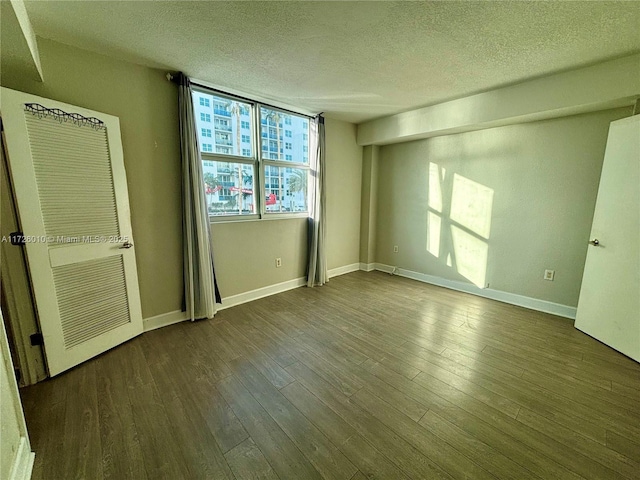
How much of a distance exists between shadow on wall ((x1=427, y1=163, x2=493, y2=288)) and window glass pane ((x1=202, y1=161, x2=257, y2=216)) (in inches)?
108

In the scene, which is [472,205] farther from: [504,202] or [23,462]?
[23,462]

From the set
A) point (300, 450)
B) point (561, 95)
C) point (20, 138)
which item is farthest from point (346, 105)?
point (300, 450)

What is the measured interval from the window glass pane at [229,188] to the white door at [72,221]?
0.84m

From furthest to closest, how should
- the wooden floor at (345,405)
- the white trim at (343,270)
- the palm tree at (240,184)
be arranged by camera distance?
the white trim at (343,270), the palm tree at (240,184), the wooden floor at (345,405)

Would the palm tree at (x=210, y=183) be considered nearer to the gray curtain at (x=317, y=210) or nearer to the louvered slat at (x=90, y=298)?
the louvered slat at (x=90, y=298)

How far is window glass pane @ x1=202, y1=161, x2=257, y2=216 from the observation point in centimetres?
296

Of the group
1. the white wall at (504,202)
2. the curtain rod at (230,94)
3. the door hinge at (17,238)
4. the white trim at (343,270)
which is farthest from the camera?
the white trim at (343,270)

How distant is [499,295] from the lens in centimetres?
339

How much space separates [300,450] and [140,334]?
6.75 feet

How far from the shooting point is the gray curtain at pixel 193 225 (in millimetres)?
2535

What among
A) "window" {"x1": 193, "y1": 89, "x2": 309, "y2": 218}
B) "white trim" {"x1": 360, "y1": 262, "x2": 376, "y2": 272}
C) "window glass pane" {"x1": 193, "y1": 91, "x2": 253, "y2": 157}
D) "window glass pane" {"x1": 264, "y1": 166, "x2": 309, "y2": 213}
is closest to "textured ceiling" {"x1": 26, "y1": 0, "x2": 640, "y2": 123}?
"window glass pane" {"x1": 193, "y1": 91, "x2": 253, "y2": 157}

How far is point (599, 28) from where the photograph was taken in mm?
1780

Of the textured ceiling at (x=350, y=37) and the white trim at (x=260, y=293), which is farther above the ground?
the textured ceiling at (x=350, y=37)

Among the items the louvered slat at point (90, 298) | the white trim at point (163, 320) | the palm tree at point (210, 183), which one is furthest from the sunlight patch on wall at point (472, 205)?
the louvered slat at point (90, 298)
